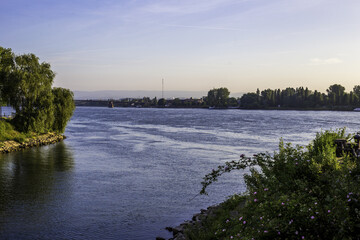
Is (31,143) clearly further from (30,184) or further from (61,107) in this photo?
(30,184)

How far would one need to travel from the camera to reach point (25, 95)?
46.2 m

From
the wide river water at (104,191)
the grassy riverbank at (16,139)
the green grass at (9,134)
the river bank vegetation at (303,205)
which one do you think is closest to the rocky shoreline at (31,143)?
the grassy riverbank at (16,139)

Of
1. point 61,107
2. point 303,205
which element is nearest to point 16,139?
point 61,107

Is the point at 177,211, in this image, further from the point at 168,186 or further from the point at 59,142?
the point at 59,142

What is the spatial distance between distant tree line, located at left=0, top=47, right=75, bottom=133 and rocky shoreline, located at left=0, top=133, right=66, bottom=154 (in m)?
1.40

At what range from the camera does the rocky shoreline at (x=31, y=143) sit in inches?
1563

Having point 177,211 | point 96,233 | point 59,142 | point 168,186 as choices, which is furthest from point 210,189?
point 59,142

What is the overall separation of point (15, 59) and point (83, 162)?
22.8 meters

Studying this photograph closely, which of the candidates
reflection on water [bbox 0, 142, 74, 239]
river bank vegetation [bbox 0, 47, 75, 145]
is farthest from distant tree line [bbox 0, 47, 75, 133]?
reflection on water [bbox 0, 142, 74, 239]

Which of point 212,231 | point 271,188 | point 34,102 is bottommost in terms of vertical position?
point 212,231

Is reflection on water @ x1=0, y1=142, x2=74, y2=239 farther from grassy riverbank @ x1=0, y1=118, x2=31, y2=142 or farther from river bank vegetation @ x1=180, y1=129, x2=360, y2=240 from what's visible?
river bank vegetation @ x1=180, y1=129, x2=360, y2=240

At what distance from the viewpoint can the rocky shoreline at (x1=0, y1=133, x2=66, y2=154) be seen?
130 feet

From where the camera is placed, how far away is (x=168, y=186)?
76.9 ft

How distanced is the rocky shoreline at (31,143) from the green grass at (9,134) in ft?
2.48
